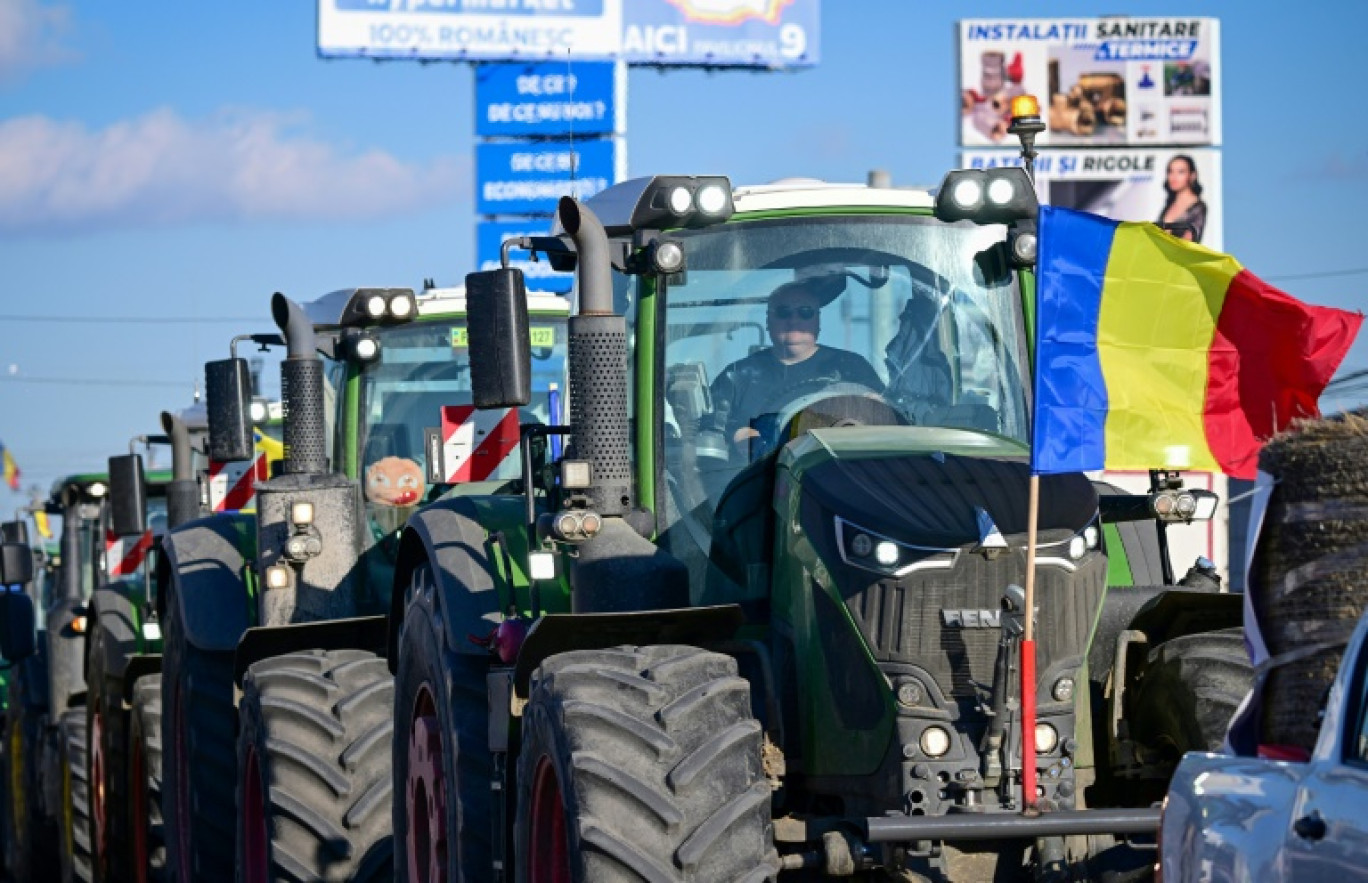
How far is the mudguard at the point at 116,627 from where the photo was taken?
1605 centimetres

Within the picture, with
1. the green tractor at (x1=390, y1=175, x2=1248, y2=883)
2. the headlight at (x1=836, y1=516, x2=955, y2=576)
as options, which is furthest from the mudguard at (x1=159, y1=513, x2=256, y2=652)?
the headlight at (x1=836, y1=516, x2=955, y2=576)

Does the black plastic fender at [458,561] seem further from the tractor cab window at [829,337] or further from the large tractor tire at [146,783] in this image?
the large tractor tire at [146,783]

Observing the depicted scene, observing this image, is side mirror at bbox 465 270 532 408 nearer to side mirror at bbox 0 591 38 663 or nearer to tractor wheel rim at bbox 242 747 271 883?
tractor wheel rim at bbox 242 747 271 883

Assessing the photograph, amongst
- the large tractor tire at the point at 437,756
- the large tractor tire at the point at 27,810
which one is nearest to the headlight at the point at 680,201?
the large tractor tire at the point at 437,756

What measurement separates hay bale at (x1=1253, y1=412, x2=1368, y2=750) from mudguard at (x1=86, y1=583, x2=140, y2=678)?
34.2 ft

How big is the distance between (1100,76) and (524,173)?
773 cm

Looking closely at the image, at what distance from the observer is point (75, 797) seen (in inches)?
691

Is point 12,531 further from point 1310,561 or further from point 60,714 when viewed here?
point 1310,561

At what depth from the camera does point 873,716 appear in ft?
25.7

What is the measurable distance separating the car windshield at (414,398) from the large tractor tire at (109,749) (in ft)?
12.1

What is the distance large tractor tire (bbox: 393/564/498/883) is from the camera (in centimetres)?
927

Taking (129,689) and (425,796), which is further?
(129,689)

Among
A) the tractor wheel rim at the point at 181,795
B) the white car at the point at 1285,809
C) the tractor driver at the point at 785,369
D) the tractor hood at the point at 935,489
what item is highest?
the tractor driver at the point at 785,369

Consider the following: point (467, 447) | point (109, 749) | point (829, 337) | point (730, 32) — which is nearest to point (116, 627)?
point (109, 749)
